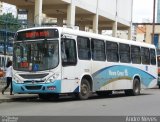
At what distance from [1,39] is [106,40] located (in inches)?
230

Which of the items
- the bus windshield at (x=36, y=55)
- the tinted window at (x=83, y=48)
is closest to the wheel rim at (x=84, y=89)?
the tinted window at (x=83, y=48)

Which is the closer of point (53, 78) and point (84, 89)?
point (53, 78)

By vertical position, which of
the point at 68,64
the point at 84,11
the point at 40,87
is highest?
the point at 84,11

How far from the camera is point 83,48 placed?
74.1 ft

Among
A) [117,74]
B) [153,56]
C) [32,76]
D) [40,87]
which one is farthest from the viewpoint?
[153,56]

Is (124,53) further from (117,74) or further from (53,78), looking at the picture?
(53,78)

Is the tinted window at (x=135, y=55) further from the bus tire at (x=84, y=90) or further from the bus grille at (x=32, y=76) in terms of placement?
the bus grille at (x=32, y=76)

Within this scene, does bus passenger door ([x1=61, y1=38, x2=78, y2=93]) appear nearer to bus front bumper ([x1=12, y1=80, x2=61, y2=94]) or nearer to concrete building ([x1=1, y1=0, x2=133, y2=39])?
bus front bumper ([x1=12, y1=80, x2=61, y2=94])

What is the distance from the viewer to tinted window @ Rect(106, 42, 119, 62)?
25.0m

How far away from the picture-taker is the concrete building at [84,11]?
36.6 meters

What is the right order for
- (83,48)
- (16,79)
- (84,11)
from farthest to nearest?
(84,11)
(83,48)
(16,79)

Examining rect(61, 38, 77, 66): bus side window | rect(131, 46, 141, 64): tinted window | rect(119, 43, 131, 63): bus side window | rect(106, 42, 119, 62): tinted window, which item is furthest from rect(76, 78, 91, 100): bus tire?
rect(131, 46, 141, 64): tinted window

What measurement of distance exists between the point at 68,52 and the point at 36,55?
1.36 meters

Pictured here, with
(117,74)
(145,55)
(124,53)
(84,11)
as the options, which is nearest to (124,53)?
(124,53)
